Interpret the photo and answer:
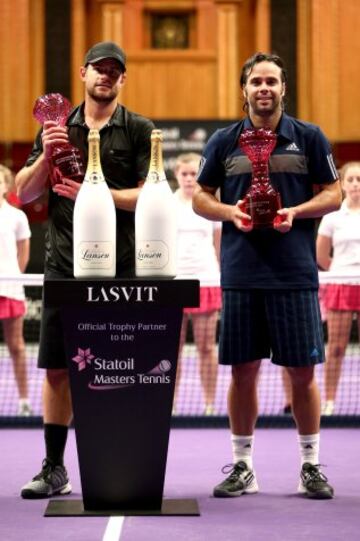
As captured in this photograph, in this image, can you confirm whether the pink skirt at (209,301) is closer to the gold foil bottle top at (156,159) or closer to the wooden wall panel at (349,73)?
the gold foil bottle top at (156,159)

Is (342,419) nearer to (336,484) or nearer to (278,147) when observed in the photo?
(336,484)

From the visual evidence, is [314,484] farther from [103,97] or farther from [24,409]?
[24,409]

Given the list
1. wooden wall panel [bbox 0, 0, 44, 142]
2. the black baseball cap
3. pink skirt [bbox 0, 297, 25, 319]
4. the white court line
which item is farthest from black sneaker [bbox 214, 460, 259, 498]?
wooden wall panel [bbox 0, 0, 44, 142]

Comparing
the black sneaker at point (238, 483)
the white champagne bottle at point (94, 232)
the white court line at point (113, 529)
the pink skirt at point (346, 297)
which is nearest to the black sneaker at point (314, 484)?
the black sneaker at point (238, 483)

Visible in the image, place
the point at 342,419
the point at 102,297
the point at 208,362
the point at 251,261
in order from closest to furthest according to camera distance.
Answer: the point at 102,297 → the point at 251,261 → the point at 342,419 → the point at 208,362

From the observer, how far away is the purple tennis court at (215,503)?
3.63 meters

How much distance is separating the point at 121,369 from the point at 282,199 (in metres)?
1.02

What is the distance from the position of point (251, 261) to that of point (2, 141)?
8641mm

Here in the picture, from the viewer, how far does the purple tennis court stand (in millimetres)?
3627

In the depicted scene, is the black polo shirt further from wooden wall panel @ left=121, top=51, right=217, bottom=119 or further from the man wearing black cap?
wooden wall panel @ left=121, top=51, right=217, bottom=119

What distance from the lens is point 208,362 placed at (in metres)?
6.90

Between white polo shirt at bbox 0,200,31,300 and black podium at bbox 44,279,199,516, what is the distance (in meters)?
3.10

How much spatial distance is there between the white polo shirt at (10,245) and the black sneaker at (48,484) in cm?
257

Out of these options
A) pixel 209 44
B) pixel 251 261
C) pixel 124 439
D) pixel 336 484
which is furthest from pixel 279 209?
pixel 209 44
